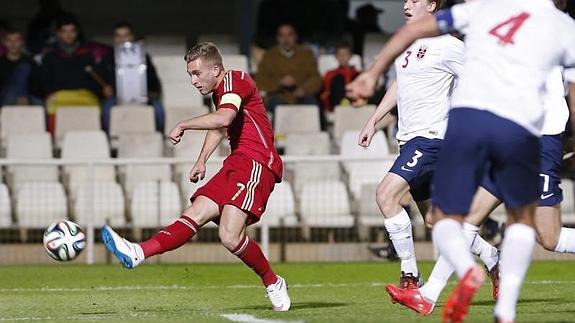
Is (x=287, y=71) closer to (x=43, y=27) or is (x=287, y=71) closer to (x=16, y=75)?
(x=16, y=75)

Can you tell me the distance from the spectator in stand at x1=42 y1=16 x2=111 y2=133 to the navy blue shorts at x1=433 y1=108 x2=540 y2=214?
451 inches

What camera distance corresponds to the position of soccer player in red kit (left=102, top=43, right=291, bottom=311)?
9.50 meters

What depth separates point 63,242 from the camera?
9.60 metres

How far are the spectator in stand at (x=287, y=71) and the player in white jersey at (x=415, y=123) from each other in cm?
761

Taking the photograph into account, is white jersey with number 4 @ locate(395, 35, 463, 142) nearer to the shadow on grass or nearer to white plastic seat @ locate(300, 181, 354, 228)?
the shadow on grass

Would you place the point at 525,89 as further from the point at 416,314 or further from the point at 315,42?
the point at 315,42

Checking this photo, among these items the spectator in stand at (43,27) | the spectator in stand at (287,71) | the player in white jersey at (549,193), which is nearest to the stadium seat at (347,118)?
the spectator in stand at (287,71)

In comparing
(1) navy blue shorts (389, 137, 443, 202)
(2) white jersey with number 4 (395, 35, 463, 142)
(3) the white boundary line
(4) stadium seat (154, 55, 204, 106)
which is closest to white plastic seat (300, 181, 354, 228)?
(3) the white boundary line

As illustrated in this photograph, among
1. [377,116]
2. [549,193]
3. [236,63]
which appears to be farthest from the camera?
[236,63]

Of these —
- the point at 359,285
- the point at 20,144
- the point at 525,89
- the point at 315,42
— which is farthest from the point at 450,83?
the point at 315,42

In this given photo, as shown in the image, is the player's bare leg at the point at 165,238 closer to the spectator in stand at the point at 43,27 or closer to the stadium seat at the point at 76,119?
the stadium seat at the point at 76,119

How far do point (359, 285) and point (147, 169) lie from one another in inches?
165

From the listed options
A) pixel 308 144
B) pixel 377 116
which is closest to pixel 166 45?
pixel 308 144

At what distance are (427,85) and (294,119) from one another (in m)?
7.22
